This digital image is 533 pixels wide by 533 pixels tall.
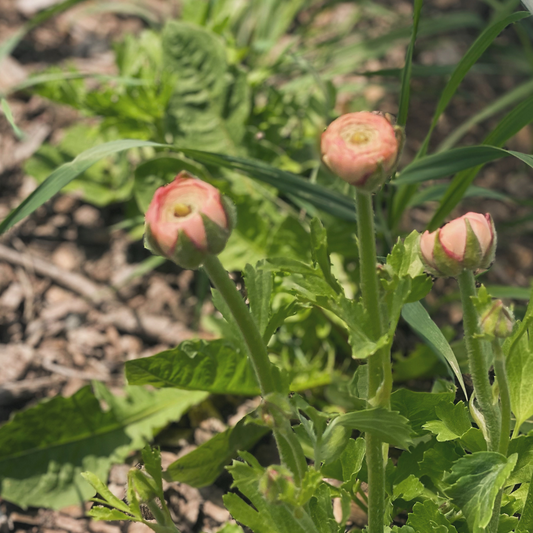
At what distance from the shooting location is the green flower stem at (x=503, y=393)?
32.7 inches

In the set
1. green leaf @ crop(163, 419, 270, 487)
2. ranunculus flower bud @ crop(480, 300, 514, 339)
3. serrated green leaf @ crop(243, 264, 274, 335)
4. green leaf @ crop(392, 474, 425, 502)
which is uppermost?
ranunculus flower bud @ crop(480, 300, 514, 339)

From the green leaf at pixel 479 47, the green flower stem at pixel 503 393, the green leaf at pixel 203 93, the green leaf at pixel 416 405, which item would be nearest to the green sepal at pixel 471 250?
the green flower stem at pixel 503 393

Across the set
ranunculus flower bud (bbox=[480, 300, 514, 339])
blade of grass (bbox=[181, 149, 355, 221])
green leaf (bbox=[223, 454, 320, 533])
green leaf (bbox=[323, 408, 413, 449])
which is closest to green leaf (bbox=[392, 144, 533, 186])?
blade of grass (bbox=[181, 149, 355, 221])

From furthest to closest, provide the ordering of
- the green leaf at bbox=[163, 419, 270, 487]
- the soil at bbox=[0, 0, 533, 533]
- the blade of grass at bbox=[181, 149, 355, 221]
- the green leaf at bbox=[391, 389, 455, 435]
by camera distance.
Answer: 1. the soil at bbox=[0, 0, 533, 533]
2. the blade of grass at bbox=[181, 149, 355, 221]
3. the green leaf at bbox=[163, 419, 270, 487]
4. the green leaf at bbox=[391, 389, 455, 435]

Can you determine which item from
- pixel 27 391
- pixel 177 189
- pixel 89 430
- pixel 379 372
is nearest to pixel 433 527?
pixel 379 372

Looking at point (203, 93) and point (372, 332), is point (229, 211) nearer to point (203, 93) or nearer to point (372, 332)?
point (372, 332)

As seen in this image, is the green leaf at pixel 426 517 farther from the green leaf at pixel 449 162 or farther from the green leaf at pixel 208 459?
the green leaf at pixel 449 162

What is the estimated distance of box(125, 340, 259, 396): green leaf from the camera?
123 centimetres

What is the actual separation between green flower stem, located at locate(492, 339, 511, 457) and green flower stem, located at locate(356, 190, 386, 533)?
14 centimetres

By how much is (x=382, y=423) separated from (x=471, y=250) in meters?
0.26

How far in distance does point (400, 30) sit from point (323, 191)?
1305 millimetres

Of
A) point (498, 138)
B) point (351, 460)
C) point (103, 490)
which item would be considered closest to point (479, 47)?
point (498, 138)

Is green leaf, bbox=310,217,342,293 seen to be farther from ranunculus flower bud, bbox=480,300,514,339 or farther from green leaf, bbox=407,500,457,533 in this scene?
green leaf, bbox=407,500,457,533

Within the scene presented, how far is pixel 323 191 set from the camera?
152cm
